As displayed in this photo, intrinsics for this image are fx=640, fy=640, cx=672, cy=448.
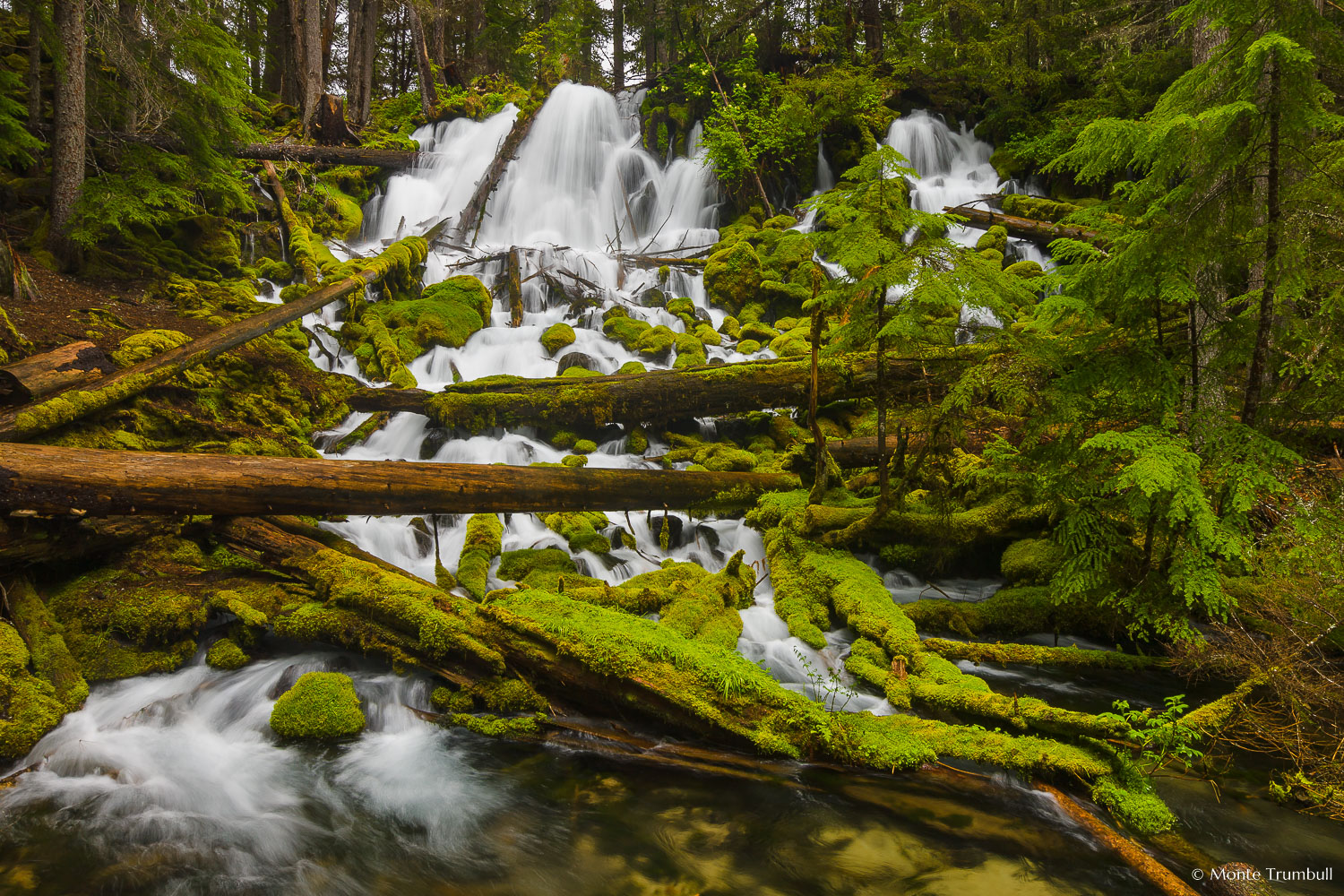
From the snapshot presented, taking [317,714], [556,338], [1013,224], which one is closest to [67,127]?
[556,338]

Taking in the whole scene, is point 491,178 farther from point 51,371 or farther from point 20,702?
point 20,702

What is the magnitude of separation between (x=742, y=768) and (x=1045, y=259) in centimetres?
1558

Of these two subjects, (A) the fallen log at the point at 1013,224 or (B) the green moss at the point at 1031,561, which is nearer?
(B) the green moss at the point at 1031,561

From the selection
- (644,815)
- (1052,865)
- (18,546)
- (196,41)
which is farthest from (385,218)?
(1052,865)

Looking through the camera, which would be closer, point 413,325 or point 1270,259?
point 1270,259

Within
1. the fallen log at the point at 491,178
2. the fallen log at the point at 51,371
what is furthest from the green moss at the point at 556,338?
the fallen log at the point at 51,371

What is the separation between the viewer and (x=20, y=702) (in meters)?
4.03

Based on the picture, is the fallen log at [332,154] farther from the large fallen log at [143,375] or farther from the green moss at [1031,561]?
the green moss at [1031,561]

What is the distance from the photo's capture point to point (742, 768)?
12.6 feet

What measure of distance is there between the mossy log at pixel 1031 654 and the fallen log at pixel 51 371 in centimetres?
850

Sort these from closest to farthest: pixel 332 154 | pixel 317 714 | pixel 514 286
Answer: pixel 317 714, pixel 514 286, pixel 332 154

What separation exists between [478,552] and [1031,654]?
529 centimetres

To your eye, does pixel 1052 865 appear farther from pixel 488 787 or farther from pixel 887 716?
pixel 488 787

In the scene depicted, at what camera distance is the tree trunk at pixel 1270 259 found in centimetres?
404
